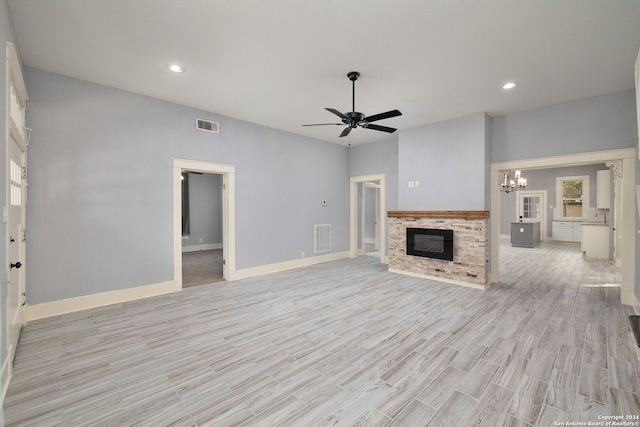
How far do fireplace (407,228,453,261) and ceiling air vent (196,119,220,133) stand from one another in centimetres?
415

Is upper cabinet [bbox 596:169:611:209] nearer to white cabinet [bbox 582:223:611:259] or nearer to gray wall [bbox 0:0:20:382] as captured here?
white cabinet [bbox 582:223:611:259]

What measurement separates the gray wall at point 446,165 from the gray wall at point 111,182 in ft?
9.87

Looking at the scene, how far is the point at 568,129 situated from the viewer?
4.47 m

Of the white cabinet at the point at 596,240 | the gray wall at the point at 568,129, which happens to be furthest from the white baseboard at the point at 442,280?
the white cabinet at the point at 596,240

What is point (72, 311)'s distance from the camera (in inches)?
145

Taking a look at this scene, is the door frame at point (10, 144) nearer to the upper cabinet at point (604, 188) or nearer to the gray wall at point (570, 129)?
the gray wall at point (570, 129)

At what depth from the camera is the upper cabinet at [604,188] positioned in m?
7.46

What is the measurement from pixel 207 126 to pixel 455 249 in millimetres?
4929

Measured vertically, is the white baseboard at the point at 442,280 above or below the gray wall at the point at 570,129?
below

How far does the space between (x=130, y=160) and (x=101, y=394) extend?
3.19 metres

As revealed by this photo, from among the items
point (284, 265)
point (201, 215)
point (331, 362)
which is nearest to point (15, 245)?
point (331, 362)

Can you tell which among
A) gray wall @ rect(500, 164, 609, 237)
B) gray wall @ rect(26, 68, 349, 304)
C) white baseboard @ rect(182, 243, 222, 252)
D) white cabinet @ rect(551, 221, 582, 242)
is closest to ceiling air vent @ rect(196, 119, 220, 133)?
gray wall @ rect(26, 68, 349, 304)

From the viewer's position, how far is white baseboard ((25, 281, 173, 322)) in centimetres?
347

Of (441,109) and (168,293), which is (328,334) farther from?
(441,109)
